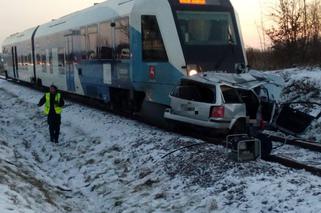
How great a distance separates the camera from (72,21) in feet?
69.4

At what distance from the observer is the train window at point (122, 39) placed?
48.3 feet

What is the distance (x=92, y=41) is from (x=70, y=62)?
331 centimetres

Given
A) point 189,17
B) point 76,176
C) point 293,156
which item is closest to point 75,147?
point 76,176

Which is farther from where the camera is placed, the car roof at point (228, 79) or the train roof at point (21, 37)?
the train roof at point (21, 37)

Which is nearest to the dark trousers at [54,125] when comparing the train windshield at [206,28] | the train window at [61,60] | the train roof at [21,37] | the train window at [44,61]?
the train windshield at [206,28]

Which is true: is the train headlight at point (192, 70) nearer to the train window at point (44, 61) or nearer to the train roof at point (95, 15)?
the train roof at point (95, 15)

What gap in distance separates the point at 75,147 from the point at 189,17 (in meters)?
4.31

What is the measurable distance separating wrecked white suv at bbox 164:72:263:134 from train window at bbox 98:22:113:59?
4.18m

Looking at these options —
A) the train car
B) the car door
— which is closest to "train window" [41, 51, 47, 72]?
the train car

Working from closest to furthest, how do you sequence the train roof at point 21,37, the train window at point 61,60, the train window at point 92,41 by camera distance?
the train window at point 92,41, the train window at point 61,60, the train roof at point 21,37

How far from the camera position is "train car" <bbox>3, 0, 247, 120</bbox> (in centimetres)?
1318

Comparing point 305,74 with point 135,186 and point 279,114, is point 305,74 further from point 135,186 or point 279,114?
point 135,186

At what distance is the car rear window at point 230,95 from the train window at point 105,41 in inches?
207

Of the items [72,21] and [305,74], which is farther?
[72,21]
